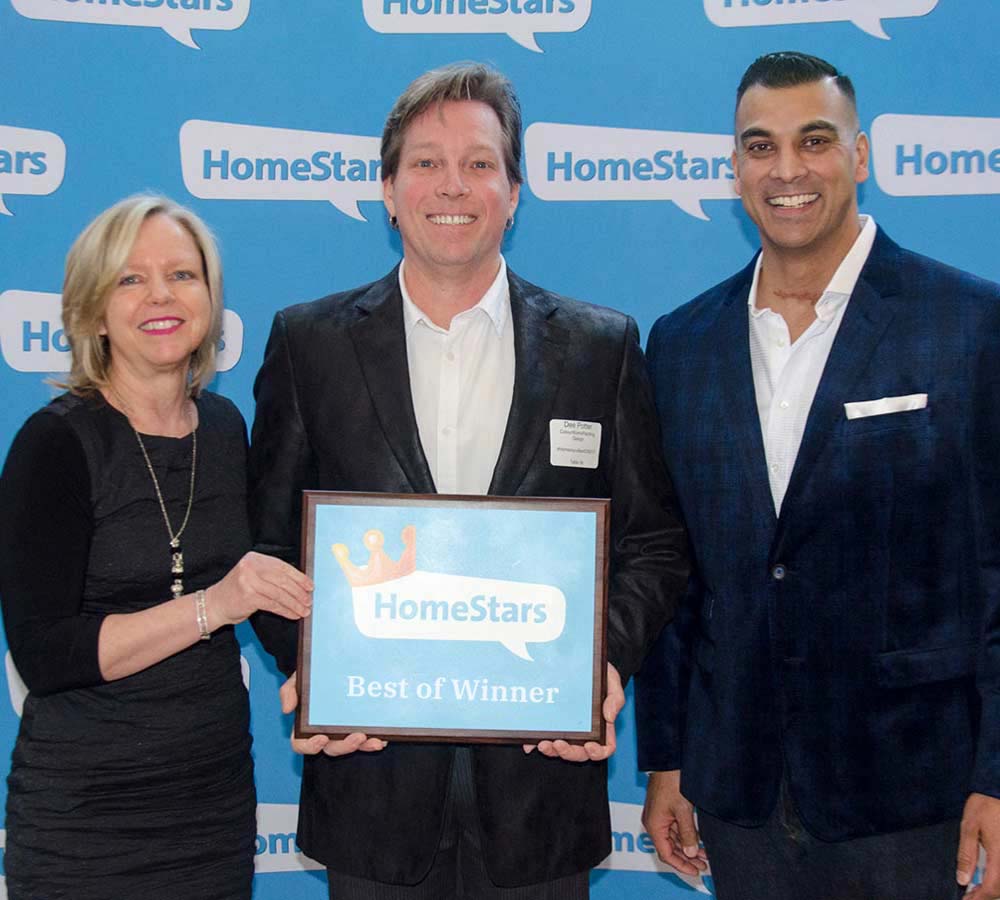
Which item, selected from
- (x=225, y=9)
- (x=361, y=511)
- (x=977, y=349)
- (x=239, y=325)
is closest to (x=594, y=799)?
(x=361, y=511)

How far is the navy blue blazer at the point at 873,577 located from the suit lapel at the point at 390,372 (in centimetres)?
59

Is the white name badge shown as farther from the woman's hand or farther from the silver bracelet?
the silver bracelet

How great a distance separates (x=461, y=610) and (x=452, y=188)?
0.83m

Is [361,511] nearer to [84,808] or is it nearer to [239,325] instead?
[84,808]

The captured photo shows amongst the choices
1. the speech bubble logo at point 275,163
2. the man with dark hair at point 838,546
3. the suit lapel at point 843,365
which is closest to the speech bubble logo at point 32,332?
the speech bubble logo at point 275,163

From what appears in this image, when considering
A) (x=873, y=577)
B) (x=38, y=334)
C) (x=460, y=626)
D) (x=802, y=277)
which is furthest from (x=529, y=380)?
(x=38, y=334)

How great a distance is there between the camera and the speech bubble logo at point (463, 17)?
11.2 ft

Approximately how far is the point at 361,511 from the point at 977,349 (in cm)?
117

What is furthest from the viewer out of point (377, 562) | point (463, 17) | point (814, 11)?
point (463, 17)

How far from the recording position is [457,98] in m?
2.21

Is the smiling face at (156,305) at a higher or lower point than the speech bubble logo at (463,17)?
lower

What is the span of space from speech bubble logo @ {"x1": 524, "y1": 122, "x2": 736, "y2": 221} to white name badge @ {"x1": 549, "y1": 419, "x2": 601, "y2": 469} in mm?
1516

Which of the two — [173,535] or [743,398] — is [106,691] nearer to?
[173,535]

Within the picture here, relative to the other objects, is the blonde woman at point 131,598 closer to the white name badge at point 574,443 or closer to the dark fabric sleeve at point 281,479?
the dark fabric sleeve at point 281,479
